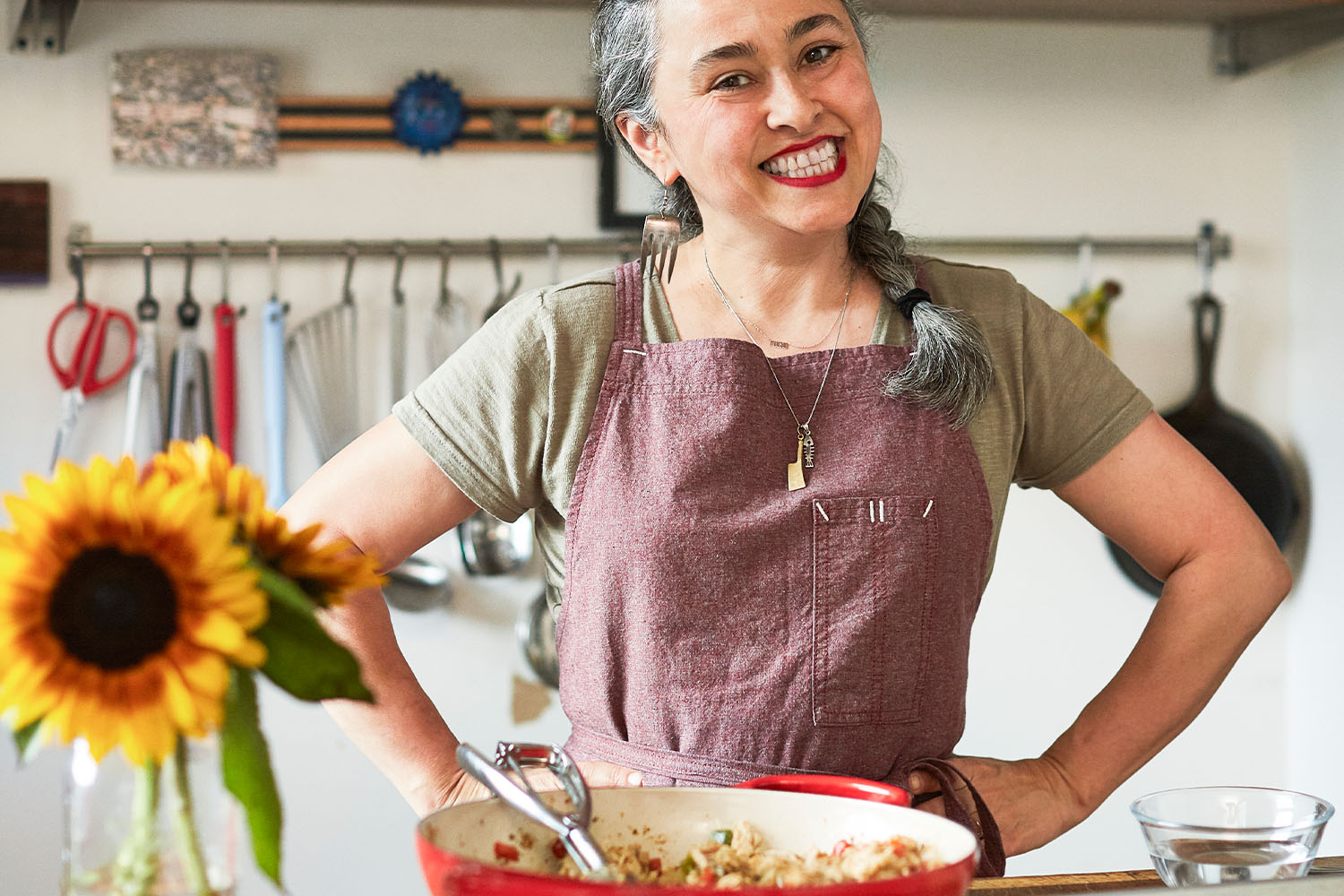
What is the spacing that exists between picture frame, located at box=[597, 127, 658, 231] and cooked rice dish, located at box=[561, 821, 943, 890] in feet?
4.61

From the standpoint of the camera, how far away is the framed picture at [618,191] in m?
1.96

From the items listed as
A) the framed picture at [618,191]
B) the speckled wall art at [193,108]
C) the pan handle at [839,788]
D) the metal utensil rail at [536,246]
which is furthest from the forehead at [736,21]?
the speckled wall art at [193,108]

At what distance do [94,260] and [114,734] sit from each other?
160 cm

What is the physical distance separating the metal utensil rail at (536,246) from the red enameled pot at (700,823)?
1200mm

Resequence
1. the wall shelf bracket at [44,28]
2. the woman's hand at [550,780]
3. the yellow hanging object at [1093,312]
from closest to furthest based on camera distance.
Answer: the woman's hand at [550,780] → the wall shelf bracket at [44,28] → the yellow hanging object at [1093,312]

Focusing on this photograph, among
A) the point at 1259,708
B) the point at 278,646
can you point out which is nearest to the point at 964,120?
the point at 1259,708

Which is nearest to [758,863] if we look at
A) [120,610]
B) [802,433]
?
[120,610]

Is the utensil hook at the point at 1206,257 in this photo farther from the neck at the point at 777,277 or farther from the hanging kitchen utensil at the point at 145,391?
the hanging kitchen utensil at the point at 145,391

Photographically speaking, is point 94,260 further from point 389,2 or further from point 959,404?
point 959,404

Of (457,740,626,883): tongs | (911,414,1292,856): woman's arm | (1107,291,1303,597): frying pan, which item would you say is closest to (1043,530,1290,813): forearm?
(911,414,1292,856): woman's arm

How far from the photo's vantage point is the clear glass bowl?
0.70m

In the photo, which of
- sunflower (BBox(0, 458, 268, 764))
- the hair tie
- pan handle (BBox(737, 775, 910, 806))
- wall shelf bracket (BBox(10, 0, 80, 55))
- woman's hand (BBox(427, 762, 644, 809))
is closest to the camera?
sunflower (BBox(0, 458, 268, 764))

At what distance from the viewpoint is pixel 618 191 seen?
1.97 m

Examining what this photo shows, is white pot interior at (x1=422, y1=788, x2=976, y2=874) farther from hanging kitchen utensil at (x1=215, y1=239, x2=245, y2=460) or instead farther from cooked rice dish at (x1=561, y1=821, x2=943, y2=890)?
hanging kitchen utensil at (x1=215, y1=239, x2=245, y2=460)
